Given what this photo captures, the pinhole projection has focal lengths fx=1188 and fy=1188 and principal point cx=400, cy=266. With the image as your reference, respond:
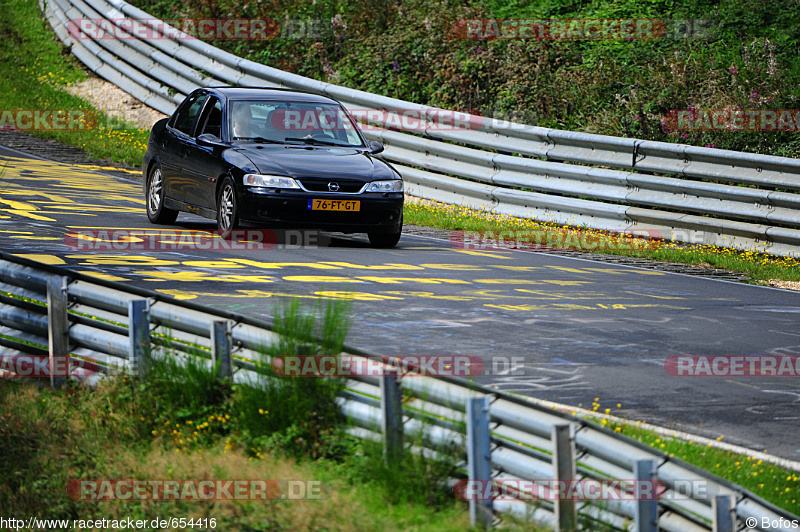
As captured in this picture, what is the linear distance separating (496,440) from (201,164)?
963cm

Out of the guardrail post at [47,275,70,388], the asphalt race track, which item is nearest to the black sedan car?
the asphalt race track

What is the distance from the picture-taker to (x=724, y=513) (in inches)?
189

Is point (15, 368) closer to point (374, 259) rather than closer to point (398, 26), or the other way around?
point (374, 259)

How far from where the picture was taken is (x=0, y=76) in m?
25.9

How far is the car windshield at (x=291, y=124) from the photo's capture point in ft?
47.5

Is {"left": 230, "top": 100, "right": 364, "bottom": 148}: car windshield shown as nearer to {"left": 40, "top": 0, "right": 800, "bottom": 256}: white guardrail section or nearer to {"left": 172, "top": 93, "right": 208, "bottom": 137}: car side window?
{"left": 172, "top": 93, "right": 208, "bottom": 137}: car side window

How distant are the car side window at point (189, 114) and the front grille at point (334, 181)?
2416mm

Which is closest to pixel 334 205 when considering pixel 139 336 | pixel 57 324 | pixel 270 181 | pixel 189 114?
pixel 270 181

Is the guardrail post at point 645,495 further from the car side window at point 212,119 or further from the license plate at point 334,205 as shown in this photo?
the car side window at point 212,119

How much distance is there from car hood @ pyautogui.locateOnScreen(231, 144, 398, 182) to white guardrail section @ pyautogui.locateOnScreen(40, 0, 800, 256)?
3466mm

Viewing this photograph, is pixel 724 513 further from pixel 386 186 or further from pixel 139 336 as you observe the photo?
pixel 386 186

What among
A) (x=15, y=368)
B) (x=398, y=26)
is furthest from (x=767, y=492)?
(x=398, y=26)

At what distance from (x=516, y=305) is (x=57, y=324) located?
4.40 metres

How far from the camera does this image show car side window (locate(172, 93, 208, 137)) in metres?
15.1
